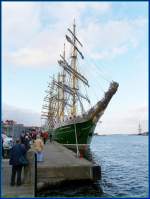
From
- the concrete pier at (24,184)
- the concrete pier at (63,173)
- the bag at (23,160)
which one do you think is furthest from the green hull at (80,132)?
the bag at (23,160)

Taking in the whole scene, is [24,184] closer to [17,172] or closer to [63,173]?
[17,172]

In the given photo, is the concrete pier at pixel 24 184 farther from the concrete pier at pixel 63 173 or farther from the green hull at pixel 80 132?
the green hull at pixel 80 132

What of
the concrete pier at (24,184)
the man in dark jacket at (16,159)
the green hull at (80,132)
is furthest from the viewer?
the green hull at (80,132)

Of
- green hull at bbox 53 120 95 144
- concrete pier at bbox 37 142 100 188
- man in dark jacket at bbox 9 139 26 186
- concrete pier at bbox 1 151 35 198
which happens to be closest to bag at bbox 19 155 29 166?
man in dark jacket at bbox 9 139 26 186

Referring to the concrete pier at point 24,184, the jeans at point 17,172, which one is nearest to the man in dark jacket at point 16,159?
the jeans at point 17,172

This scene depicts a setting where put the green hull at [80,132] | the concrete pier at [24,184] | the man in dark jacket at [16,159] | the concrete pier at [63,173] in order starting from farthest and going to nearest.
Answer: the green hull at [80,132], the concrete pier at [63,173], the man in dark jacket at [16,159], the concrete pier at [24,184]

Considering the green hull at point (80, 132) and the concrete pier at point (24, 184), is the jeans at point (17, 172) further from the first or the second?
the green hull at point (80, 132)

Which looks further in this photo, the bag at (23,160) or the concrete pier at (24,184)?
the bag at (23,160)

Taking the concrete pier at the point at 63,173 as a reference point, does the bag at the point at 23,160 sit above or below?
above

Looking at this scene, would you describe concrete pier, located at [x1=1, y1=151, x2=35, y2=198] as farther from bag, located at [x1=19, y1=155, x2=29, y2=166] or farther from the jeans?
bag, located at [x1=19, y1=155, x2=29, y2=166]

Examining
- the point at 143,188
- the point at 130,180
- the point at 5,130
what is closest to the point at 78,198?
the point at 143,188

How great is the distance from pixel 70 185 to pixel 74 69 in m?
40.2

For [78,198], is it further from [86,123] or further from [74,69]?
[74,69]

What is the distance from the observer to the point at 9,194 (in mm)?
13328
